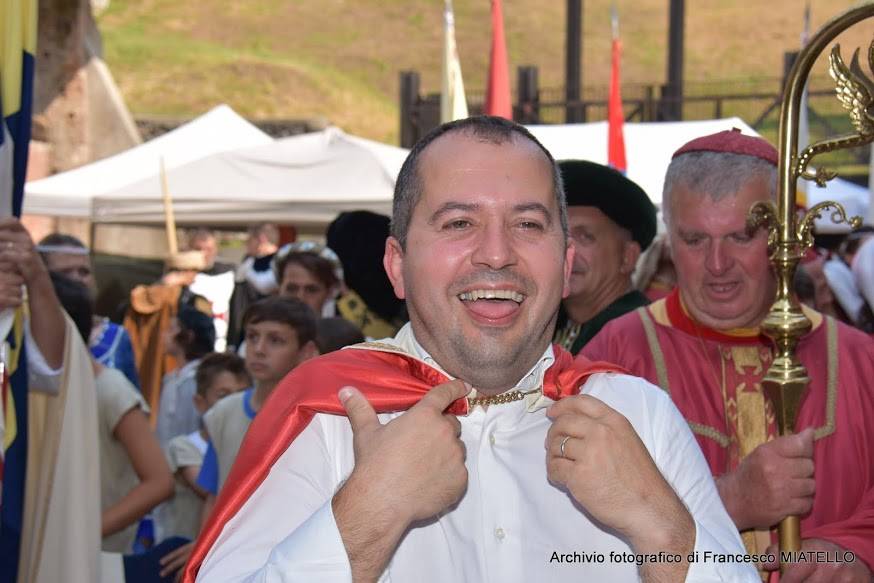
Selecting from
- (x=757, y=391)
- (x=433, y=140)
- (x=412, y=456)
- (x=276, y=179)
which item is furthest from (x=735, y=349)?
(x=276, y=179)

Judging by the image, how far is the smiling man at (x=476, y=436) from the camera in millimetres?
2121

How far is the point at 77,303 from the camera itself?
16.2 ft

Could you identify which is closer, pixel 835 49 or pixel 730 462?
pixel 835 49

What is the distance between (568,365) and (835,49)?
1221 millimetres

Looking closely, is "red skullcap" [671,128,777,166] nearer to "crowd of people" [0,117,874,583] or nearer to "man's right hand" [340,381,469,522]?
"crowd of people" [0,117,874,583]

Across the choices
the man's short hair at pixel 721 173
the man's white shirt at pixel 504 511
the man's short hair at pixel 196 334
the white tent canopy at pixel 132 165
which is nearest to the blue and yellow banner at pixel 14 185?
the man's white shirt at pixel 504 511

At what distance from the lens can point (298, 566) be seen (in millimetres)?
2002

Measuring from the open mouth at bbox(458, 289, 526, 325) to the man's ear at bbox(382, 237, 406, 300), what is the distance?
21cm

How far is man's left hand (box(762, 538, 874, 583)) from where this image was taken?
9.78ft

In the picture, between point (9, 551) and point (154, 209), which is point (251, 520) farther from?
point (154, 209)

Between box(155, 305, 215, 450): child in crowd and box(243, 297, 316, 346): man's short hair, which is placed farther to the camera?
box(155, 305, 215, 450): child in crowd

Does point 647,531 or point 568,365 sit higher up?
point 568,365

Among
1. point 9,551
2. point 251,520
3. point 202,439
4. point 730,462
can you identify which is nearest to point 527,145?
point 251,520

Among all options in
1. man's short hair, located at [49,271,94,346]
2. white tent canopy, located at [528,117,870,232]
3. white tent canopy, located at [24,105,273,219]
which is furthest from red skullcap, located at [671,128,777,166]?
white tent canopy, located at [24,105,273,219]
